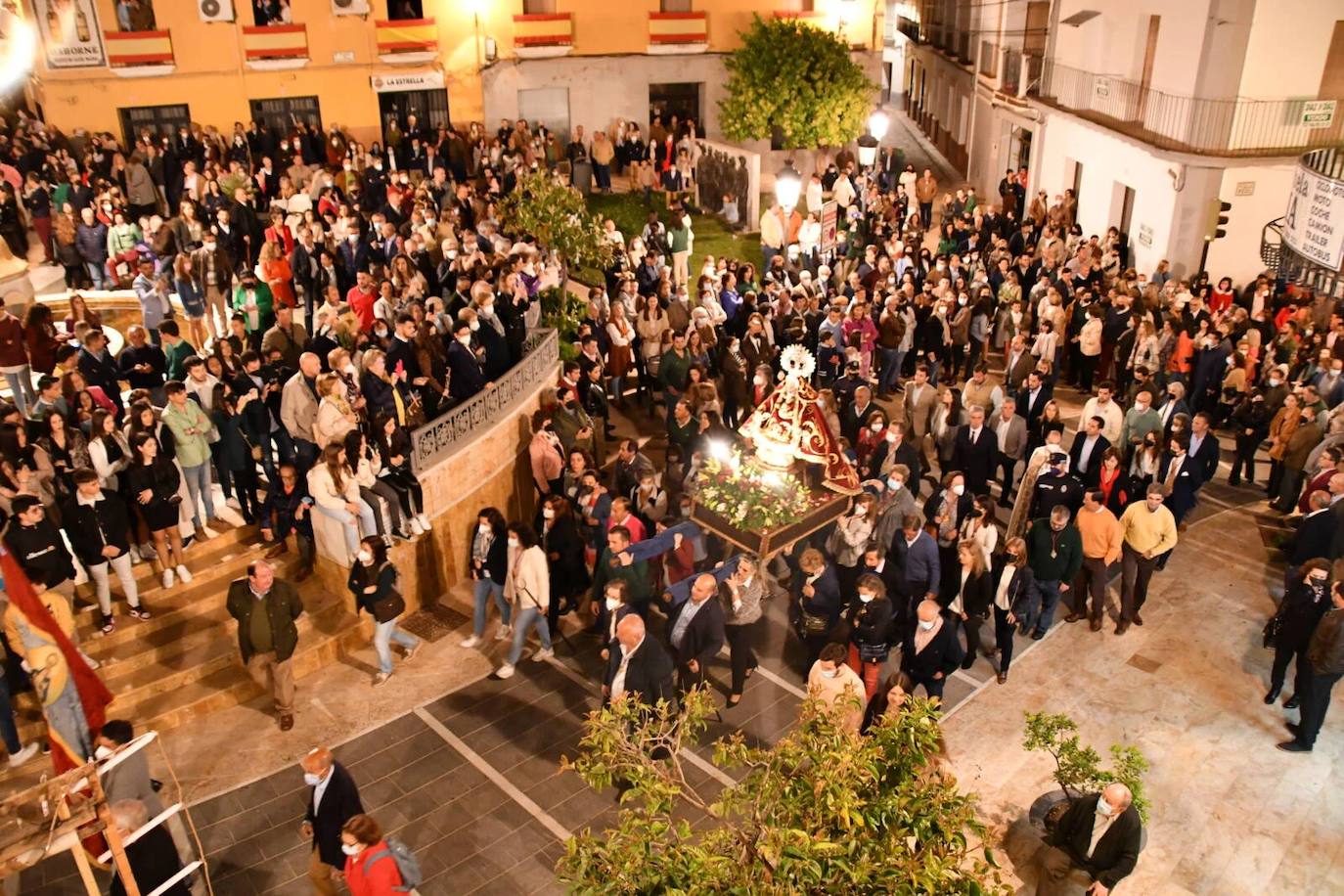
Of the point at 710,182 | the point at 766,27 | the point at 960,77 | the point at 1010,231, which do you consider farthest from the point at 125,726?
the point at 960,77

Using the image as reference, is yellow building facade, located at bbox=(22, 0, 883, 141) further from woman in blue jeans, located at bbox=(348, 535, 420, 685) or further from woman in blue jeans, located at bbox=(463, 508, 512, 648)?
woman in blue jeans, located at bbox=(348, 535, 420, 685)

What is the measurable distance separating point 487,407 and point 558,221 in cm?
465

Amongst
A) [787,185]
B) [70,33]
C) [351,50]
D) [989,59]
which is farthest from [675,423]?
[989,59]

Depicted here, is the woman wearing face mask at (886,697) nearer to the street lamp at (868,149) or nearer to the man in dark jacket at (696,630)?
the man in dark jacket at (696,630)

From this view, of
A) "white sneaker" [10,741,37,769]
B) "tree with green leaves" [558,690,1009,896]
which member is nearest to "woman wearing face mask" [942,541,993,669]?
"tree with green leaves" [558,690,1009,896]

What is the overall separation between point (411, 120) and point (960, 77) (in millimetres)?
18297

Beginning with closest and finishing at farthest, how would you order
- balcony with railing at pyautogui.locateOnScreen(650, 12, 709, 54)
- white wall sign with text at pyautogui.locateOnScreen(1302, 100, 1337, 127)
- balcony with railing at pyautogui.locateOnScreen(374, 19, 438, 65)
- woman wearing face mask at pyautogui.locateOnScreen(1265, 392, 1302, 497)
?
woman wearing face mask at pyautogui.locateOnScreen(1265, 392, 1302, 497), white wall sign with text at pyautogui.locateOnScreen(1302, 100, 1337, 127), balcony with railing at pyautogui.locateOnScreen(374, 19, 438, 65), balcony with railing at pyautogui.locateOnScreen(650, 12, 709, 54)

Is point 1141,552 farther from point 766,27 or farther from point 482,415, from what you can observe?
point 766,27

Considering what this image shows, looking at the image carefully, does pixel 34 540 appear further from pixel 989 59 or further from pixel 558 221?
pixel 989 59

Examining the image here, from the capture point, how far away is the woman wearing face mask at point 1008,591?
995 cm

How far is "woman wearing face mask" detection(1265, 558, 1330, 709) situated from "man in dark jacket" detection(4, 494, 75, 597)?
1032 cm

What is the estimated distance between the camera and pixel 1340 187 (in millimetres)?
11391

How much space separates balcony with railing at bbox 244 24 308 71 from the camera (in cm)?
2628

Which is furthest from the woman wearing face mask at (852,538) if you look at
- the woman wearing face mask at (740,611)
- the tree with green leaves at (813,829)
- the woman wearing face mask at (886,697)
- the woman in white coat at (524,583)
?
the tree with green leaves at (813,829)
